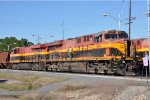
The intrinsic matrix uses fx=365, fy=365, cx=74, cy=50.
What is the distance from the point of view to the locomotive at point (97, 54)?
33406mm

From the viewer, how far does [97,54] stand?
36688 mm

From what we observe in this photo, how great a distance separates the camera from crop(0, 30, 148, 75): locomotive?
33.4 m

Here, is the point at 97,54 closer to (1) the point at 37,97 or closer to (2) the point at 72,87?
(2) the point at 72,87

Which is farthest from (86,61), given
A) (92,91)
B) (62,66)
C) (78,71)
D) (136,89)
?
(136,89)

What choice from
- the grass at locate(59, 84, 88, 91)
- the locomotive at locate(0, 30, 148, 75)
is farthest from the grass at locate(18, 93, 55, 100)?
the locomotive at locate(0, 30, 148, 75)

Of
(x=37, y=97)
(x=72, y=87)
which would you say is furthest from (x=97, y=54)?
(x=37, y=97)

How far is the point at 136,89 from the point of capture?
2052 cm

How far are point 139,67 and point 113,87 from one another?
1134 cm

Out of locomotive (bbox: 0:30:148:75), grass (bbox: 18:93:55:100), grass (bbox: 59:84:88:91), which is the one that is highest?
locomotive (bbox: 0:30:148:75)

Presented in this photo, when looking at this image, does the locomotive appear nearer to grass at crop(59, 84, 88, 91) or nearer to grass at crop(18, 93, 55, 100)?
grass at crop(59, 84, 88, 91)

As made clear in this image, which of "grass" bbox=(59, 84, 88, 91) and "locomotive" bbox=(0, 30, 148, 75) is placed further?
"locomotive" bbox=(0, 30, 148, 75)

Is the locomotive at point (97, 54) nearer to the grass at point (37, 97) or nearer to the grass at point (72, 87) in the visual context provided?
the grass at point (72, 87)

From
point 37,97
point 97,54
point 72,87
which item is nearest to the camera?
point 37,97

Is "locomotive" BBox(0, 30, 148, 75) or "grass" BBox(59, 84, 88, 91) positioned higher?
"locomotive" BBox(0, 30, 148, 75)
